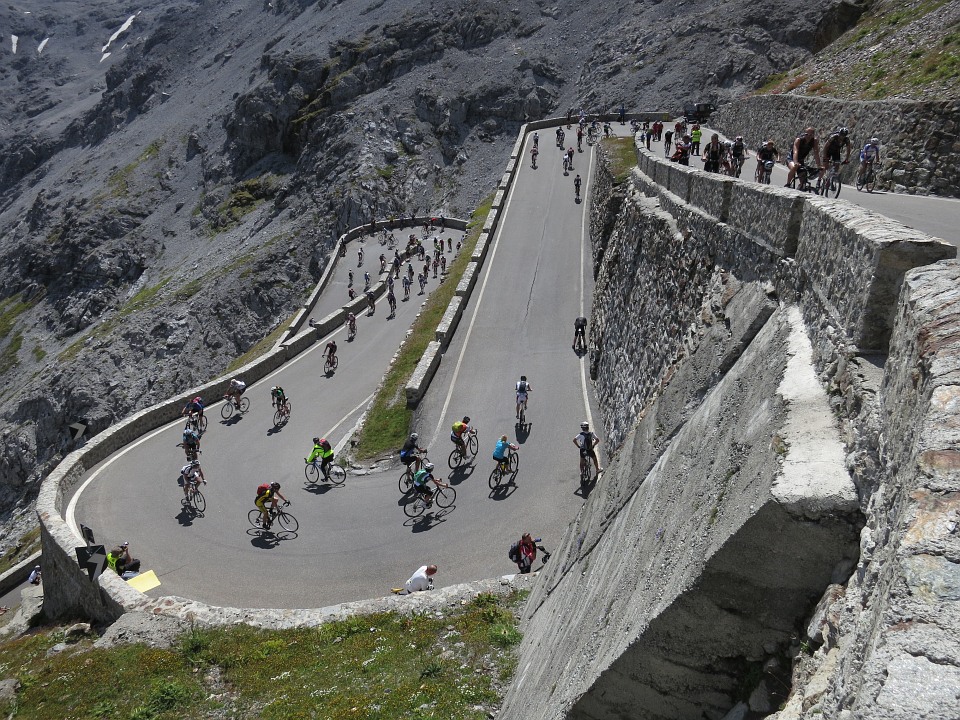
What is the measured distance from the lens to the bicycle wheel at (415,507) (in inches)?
691

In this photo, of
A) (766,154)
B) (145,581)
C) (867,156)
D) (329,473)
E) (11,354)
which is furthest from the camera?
(11,354)

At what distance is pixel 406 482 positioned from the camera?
18719 mm

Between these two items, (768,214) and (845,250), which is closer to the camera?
(845,250)

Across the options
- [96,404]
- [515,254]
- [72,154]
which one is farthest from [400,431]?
[72,154]

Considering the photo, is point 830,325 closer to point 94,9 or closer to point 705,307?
point 705,307

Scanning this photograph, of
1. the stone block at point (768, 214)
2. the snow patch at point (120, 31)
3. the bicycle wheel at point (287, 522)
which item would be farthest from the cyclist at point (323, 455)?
A: the snow patch at point (120, 31)

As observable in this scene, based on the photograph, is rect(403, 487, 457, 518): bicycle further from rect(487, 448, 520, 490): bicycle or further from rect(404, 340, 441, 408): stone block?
rect(404, 340, 441, 408): stone block

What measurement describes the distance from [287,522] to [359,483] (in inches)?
101

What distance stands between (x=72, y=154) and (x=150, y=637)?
143 m

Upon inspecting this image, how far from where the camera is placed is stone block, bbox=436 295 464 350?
26.7 metres

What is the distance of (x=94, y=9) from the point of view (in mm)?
195125

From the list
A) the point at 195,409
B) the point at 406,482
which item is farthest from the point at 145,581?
the point at 195,409

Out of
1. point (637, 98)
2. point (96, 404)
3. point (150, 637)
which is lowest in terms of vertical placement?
point (96, 404)

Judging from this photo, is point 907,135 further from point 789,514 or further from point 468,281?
point 468,281
